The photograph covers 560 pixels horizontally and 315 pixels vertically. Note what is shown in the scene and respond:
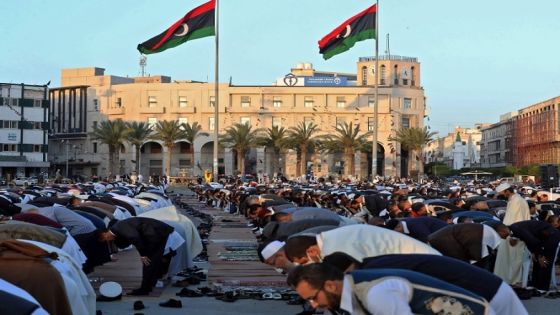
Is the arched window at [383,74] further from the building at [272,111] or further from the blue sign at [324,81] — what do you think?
the blue sign at [324,81]

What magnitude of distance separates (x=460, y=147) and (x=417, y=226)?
12483 cm

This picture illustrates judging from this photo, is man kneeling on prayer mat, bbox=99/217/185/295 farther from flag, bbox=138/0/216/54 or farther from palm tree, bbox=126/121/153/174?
palm tree, bbox=126/121/153/174

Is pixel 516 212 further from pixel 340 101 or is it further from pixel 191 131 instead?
pixel 340 101

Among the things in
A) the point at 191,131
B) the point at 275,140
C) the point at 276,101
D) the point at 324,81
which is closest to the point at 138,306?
the point at 275,140

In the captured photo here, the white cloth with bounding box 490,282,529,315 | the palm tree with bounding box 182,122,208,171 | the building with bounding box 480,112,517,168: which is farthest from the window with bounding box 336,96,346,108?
the white cloth with bounding box 490,282,529,315

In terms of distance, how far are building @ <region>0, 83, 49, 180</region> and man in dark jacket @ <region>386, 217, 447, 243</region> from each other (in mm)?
76734

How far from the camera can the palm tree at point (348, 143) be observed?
72438 mm

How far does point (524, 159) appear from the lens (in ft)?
334

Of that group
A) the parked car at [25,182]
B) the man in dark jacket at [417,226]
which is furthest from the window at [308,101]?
the man in dark jacket at [417,226]

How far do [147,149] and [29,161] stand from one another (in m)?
11.7

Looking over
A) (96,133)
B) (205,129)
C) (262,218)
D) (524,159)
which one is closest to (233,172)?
(205,129)

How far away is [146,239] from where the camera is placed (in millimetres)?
13016

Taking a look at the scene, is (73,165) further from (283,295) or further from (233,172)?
(283,295)

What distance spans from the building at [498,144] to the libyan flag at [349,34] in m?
70.8
